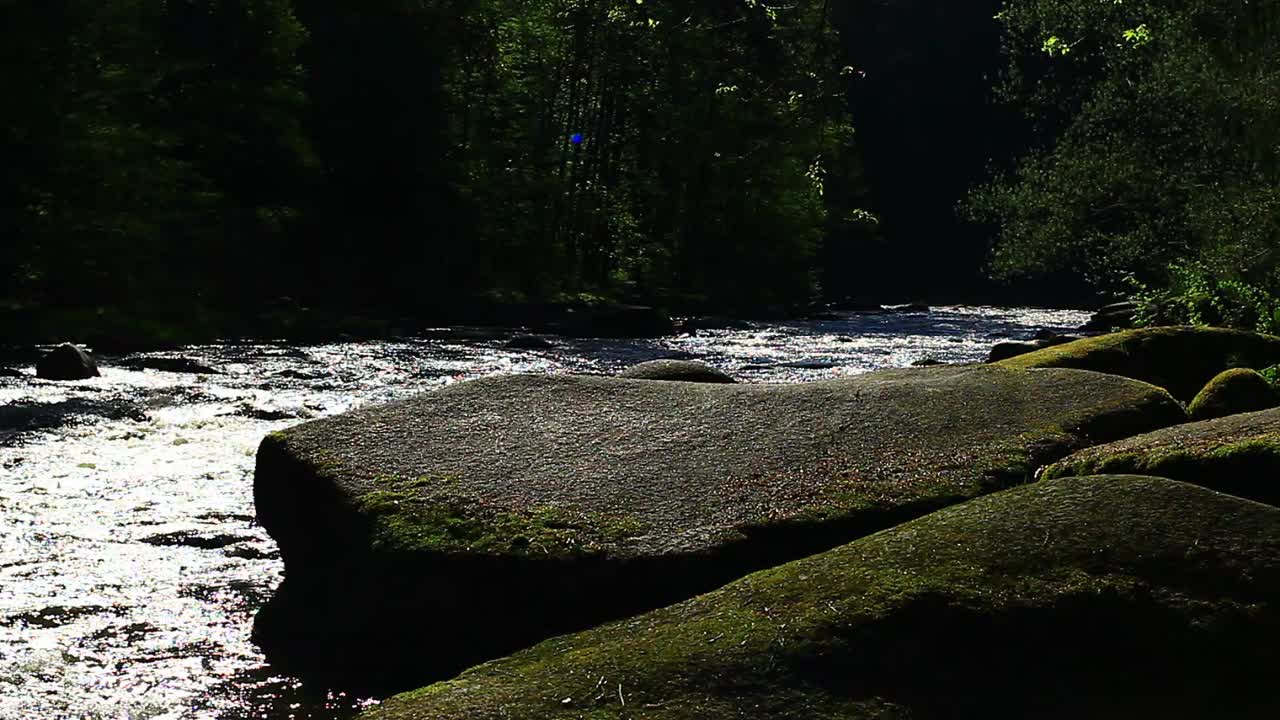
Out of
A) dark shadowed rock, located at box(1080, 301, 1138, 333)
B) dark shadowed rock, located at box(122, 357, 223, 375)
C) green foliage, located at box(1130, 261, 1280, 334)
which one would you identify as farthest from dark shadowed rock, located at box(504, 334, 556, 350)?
green foliage, located at box(1130, 261, 1280, 334)

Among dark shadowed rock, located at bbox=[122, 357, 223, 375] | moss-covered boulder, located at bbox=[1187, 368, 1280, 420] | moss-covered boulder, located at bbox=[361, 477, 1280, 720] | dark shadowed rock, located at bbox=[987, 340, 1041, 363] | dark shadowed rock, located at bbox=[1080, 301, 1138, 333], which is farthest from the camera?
dark shadowed rock, located at bbox=[1080, 301, 1138, 333]

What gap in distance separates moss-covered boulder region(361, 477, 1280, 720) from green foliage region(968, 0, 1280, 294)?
8.87 m

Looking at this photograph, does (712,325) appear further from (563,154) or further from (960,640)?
(960,640)

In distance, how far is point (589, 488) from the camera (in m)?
5.58

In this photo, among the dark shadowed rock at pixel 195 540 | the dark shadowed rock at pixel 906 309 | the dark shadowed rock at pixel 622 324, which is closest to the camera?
the dark shadowed rock at pixel 195 540

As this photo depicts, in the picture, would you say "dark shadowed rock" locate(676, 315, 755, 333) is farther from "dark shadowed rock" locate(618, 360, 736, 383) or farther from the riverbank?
"dark shadowed rock" locate(618, 360, 736, 383)

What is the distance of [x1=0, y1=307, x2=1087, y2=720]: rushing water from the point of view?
4.89 meters

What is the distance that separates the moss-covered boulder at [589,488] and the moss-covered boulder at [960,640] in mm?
473

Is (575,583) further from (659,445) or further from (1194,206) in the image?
(1194,206)

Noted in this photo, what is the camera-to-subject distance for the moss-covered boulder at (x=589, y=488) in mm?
4934

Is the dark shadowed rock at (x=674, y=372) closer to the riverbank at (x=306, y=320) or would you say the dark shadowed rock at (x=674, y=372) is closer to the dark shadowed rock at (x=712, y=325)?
the riverbank at (x=306, y=320)

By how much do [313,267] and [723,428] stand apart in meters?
27.4

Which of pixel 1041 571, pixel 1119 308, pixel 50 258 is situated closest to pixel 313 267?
pixel 50 258

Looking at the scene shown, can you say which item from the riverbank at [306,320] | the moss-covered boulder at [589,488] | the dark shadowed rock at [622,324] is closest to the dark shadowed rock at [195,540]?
the moss-covered boulder at [589,488]
